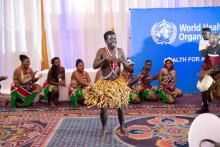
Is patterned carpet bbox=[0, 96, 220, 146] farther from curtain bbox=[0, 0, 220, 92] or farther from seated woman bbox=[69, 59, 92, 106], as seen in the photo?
curtain bbox=[0, 0, 220, 92]

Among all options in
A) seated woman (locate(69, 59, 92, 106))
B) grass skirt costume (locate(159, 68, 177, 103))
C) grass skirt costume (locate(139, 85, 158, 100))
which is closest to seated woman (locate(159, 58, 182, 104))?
grass skirt costume (locate(159, 68, 177, 103))

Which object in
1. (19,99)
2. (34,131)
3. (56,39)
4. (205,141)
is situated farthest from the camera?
(56,39)

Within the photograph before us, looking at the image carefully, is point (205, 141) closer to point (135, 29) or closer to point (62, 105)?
point (62, 105)

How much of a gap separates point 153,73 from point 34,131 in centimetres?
346

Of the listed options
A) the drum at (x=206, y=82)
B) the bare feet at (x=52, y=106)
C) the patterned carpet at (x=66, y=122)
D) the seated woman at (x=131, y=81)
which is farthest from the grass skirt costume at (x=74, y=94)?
the drum at (x=206, y=82)

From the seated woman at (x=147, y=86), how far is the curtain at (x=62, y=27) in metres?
1.63

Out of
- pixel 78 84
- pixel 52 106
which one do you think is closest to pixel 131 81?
pixel 78 84

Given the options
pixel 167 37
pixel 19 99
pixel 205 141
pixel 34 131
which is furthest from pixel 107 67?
pixel 167 37

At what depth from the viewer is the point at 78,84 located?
22.6ft

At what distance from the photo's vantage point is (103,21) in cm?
866

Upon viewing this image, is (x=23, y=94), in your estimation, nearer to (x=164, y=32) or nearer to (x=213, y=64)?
(x=164, y=32)

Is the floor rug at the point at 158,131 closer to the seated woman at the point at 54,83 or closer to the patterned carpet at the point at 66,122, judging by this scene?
the patterned carpet at the point at 66,122

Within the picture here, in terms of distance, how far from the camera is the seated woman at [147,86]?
23.0ft

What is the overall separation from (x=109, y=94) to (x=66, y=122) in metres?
1.29
